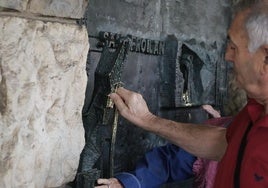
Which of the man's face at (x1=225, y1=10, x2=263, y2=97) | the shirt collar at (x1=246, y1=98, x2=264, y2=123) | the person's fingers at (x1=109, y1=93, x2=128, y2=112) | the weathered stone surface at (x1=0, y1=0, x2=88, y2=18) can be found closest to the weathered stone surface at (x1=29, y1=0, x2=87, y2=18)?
the weathered stone surface at (x1=0, y1=0, x2=88, y2=18)

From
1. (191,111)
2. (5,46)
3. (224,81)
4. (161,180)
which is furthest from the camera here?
(224,81)

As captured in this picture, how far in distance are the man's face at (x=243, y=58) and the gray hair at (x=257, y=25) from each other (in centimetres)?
1

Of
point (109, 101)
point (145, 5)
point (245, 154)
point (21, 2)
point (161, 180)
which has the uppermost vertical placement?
point (145, 5)

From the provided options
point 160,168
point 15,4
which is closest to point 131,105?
point 160,168

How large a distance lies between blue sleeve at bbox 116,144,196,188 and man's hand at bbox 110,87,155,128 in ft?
0.59

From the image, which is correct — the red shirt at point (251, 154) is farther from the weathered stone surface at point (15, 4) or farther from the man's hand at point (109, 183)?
the weathered stone surface at point (15, 4)

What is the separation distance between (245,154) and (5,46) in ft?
1.84

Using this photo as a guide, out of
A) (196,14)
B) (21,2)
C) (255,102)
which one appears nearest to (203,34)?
(196,14)

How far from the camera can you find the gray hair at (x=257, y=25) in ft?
2.93

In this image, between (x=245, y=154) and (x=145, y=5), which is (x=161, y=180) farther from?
(x=145, y=5)

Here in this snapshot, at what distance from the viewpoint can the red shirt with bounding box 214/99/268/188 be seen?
91cm

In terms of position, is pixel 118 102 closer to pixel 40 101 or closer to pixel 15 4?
pixel 40 101

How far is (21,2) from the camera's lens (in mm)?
818

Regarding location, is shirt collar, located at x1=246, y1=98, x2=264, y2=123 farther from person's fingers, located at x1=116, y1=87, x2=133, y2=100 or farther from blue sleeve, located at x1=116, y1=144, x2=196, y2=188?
blue sleeve, located at x1=116, y1=144, x2=196, y2=188
